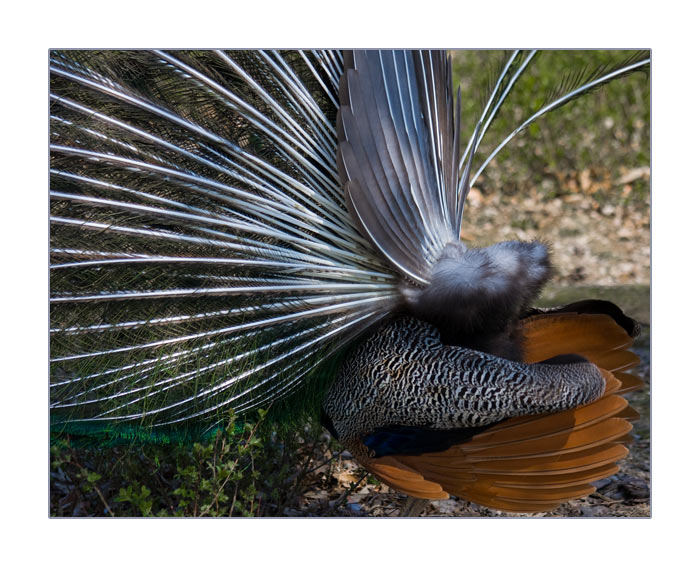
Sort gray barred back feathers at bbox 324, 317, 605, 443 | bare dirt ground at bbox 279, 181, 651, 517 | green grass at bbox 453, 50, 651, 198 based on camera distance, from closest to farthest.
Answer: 1. gray barred back feathers at bbox 324, 317, 605, 443
2. bare dirt ground at bbox 279, 181, 651, 517
3. green grass at bbox 453, 50, 651, 198

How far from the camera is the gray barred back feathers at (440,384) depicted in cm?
272

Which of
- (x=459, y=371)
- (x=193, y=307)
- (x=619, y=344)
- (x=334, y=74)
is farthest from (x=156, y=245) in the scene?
(x=619, y=344)

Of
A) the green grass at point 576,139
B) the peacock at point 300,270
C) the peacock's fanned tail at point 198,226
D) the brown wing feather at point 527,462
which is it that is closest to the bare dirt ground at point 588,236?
the green grass at point 576,139

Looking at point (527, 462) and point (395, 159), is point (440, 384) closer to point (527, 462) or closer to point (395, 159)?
point (527, 462)

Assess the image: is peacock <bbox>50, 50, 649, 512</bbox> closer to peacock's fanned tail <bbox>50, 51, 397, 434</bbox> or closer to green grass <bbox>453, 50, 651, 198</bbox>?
peacock's fanned tail <bbox>50, 51, 397, 434</bbox>

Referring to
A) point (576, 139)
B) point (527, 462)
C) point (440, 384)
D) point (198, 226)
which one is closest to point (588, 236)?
point (576, 139)

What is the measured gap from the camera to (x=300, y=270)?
284 cm

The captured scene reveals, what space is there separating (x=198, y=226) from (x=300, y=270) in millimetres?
378

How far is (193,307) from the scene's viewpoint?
2854 mm

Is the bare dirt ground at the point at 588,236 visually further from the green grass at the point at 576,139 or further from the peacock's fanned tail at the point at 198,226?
the peacock's fanned tail at the point at 198,226

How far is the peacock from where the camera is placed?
281 centimetres

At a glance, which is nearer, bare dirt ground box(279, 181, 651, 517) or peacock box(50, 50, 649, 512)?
peacock box(50, 50, 649, 512)

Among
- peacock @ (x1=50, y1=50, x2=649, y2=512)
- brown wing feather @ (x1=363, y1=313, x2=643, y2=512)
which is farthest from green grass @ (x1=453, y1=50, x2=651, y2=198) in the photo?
brown wing feather @ (x1=363, y1=313, x2=643, y2=512)

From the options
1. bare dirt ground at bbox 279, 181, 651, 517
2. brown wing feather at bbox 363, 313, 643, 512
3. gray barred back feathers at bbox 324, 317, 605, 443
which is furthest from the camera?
bare dirt ground at bbox 279, 181, 651, 517
